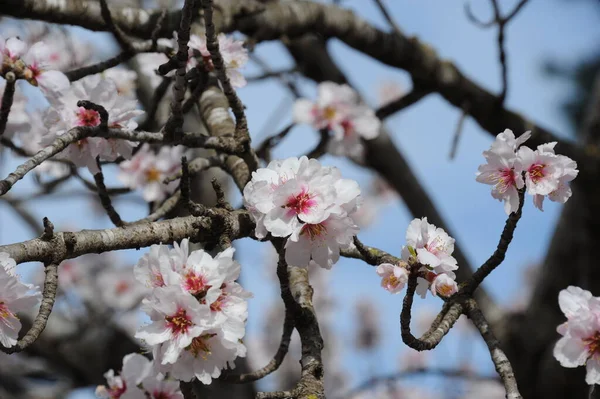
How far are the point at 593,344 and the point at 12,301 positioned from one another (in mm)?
1214

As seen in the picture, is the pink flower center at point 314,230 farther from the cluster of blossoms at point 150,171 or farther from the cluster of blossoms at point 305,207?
the cluster of blossoms at point 150,171

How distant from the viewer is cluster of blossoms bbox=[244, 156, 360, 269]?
1.37 m

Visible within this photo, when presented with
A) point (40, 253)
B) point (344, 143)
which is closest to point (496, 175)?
point (40, 253)

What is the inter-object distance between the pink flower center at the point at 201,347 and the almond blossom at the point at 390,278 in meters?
0.36

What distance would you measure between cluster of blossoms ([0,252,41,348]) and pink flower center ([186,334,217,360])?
34cm

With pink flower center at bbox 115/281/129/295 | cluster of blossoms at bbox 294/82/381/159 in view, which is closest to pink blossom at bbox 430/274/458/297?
cluster of blossoms at bbox 294/82/381/159

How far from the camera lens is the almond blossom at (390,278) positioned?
4.53 ft

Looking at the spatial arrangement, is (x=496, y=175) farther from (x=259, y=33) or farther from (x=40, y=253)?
(x=259, y=33)

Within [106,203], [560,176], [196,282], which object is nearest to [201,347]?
[196,282]

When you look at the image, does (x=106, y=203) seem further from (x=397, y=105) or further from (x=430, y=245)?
(x=397, y=105)

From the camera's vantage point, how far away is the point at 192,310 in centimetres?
131

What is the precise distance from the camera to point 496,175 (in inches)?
59.8

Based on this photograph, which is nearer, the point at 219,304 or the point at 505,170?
the point at 219,304

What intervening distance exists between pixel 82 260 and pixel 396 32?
4.45 m
